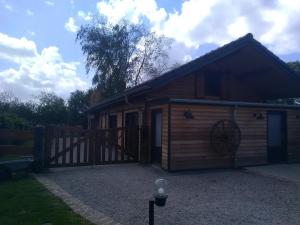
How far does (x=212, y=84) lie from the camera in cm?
1410

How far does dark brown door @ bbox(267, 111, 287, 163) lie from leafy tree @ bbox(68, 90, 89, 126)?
25.2 m

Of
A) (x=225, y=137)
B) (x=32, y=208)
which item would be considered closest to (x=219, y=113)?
(x=225, y=137)

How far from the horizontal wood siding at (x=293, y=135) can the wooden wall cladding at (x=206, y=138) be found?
135 centimetres

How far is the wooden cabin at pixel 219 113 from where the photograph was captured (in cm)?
1103

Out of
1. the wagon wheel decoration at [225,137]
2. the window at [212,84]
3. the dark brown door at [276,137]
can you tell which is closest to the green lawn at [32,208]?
the wagon wheel decoration at [225,137]

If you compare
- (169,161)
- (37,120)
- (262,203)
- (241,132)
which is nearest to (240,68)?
(241,132)

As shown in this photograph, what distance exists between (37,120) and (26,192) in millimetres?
31138

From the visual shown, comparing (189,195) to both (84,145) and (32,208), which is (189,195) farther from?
(84,145)

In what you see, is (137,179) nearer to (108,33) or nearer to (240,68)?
(240,68)

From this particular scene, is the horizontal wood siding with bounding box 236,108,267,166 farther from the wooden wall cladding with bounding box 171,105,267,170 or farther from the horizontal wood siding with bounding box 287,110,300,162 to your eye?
the horizontal wood siding with bounding box 287,110,300,162

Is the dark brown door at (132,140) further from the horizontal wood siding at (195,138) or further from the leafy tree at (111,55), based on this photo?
the leafy tree at (111,55)

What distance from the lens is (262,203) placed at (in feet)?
22.9

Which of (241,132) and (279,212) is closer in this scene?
(279,212)

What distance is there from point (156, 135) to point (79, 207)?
6.44 m
